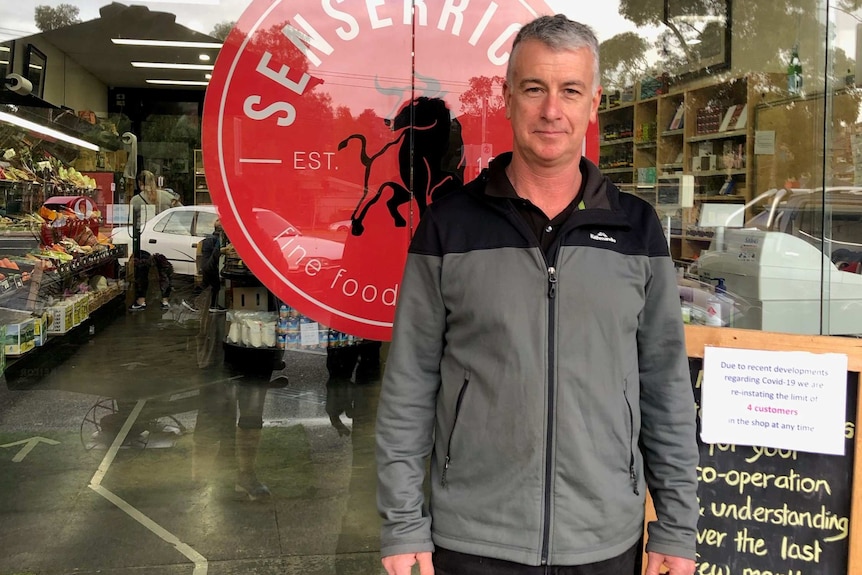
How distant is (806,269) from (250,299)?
2.61m

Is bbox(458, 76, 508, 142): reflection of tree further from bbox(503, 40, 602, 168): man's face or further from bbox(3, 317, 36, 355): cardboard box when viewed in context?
bbox(3, 317, 36, 355): cardboard box

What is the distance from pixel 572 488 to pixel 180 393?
8.03ft

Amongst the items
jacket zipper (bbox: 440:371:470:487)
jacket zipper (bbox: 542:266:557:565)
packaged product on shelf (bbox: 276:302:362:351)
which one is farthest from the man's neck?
packaged product on shelf (bbox: 276:302:362:351)

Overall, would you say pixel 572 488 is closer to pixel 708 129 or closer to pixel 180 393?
pixel 180 393

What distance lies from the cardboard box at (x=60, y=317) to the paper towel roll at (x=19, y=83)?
0.95m

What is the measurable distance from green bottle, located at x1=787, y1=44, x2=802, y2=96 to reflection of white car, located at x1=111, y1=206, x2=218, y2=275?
3.04 metres

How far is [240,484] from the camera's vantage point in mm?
3574

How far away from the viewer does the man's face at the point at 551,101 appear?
1572 millimetres

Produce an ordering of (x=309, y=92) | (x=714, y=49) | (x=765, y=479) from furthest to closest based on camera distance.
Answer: (x=714, y=49)
(x=309, y=92)
(x=765, y=479)

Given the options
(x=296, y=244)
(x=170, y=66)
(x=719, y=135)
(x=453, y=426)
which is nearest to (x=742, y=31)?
(x=719, y=135)

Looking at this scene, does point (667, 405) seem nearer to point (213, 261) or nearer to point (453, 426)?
point (453, 426)

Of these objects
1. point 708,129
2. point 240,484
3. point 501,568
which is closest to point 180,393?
point 240,484

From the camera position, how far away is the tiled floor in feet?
11.2

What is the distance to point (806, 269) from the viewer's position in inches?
148
